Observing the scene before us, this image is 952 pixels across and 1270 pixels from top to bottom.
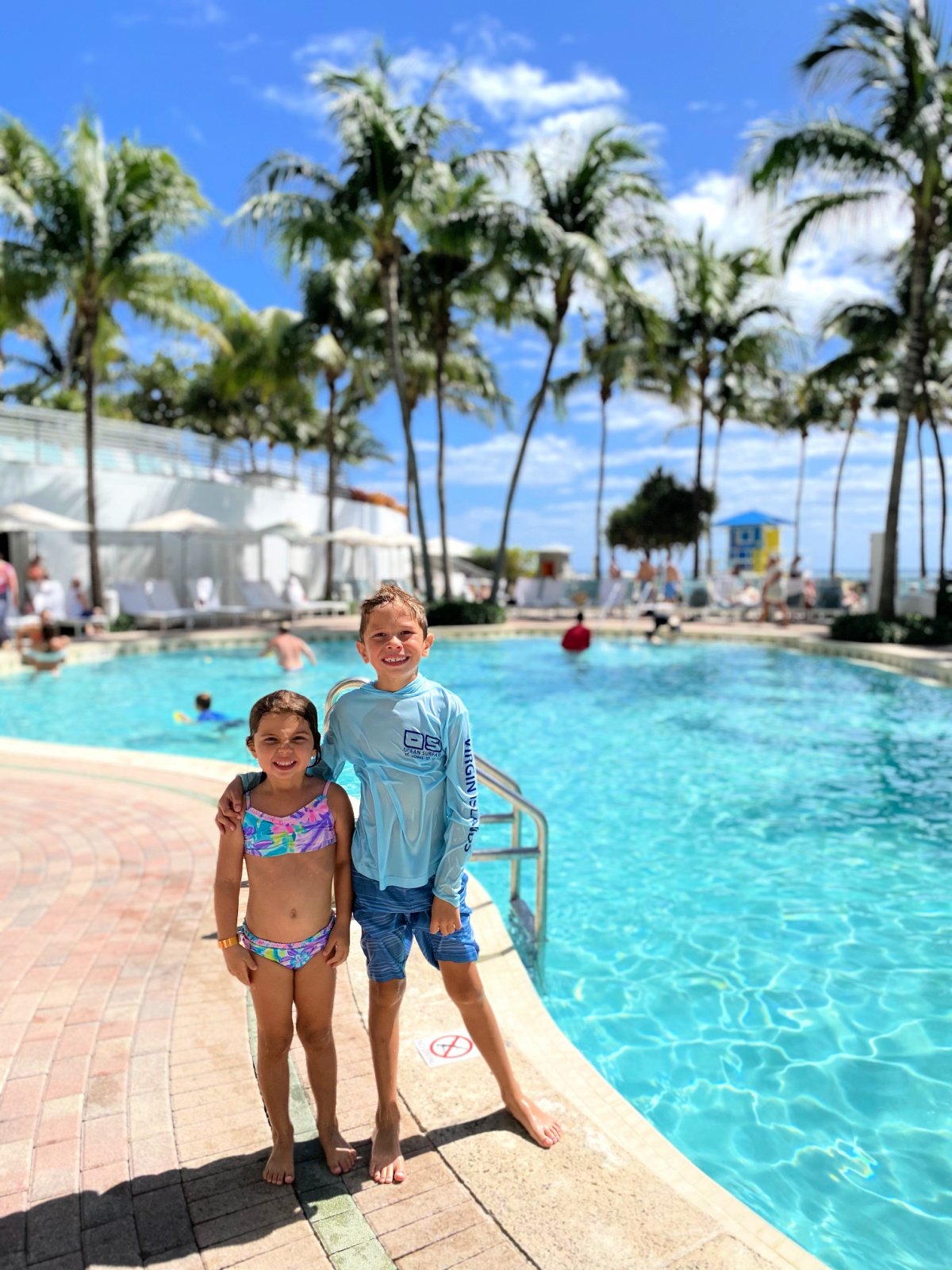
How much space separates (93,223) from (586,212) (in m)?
11.2

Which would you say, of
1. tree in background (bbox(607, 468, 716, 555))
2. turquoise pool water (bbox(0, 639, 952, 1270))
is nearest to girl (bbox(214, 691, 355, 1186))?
turquoise pool water (bbox(0, 639, 952, 1270))

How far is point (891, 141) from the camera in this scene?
15.3m

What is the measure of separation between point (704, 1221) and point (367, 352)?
26.9 meters

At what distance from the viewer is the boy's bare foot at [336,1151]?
230cm

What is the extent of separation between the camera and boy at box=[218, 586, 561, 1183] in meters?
2.25

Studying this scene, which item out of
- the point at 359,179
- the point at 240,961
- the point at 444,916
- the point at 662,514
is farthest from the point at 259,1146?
the point at 662,514

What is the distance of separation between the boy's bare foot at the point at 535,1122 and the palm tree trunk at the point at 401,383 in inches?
733

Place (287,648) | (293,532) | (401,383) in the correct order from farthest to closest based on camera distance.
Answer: (293,532) → (401,383) → (287,648)

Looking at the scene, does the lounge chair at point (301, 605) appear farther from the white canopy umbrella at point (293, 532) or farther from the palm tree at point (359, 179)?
the palm tree at point (359, 179)

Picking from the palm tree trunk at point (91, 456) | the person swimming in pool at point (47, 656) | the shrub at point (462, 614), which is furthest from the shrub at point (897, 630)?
the palm tree trunk at point (91, 456)

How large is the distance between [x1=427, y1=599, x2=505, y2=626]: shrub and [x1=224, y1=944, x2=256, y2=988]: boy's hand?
60.6ft

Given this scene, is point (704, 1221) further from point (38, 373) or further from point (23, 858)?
point (38, 373)

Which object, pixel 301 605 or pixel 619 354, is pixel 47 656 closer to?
pixel 301 605

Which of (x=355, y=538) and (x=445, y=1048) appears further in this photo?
(x=355, y=538)
